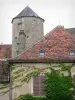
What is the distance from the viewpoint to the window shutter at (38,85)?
90.6 ft

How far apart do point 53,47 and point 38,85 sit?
12.8ft

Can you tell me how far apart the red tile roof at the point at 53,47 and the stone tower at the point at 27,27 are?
1811 centimetres

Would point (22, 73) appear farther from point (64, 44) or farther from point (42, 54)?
point (64, 44)

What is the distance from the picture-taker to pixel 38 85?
91.0ft

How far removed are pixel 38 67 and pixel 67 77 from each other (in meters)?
2.59

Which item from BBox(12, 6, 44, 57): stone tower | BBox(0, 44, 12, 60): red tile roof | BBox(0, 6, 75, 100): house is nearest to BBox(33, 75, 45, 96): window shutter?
BBox(0, 6, 75, 100): house

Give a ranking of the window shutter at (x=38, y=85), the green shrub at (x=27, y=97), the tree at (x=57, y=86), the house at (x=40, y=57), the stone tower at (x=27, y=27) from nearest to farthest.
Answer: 1. the tree at (x=57, y=86)
2. the green shrub at (x=27, y=97)
3. the window shutter at (x=38, y=85)
4. the house at (x=40, y=57)
5. the stone tower at (x=27, y=27)

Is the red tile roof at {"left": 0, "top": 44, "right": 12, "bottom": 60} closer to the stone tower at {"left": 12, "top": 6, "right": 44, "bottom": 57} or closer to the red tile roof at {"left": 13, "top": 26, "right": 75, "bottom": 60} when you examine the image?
the stone tower at {"left": 12, "top": 6, "right": 44, "bottom": 57}

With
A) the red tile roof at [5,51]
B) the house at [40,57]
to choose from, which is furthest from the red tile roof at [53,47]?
the red tile roof at [5,51]

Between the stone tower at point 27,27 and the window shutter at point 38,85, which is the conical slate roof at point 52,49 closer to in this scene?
the window shutter at point 38,85

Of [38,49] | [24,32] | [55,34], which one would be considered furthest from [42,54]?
[24,32]

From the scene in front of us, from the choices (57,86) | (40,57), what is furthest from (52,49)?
(57,86)

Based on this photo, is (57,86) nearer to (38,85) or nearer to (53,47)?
(38,85)

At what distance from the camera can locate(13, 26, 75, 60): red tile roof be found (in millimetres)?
28312
